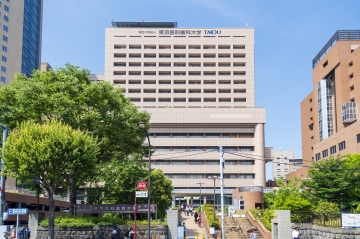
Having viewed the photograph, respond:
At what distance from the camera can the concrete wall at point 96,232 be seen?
33688mm

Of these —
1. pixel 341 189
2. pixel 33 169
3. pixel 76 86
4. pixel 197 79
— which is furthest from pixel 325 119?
pixel 33 169

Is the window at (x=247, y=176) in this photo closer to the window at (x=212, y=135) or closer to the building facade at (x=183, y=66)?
the window at (x=212, y=135)

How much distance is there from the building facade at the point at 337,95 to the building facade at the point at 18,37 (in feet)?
219

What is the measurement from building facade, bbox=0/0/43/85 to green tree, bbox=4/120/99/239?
244ft

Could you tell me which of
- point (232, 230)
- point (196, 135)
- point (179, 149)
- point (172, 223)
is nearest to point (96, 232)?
point (172, 223)

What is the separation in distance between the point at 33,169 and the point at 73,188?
24.4 ft

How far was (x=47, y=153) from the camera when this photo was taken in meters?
29.5

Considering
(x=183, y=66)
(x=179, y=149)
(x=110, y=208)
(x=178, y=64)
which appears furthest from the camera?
(x=178, y=64)

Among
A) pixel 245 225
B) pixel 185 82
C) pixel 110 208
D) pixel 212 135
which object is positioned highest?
pixel 185 82

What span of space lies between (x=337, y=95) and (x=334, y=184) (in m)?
43.0

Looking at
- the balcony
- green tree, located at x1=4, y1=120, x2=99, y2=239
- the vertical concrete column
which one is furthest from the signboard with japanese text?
the vertical concrete column

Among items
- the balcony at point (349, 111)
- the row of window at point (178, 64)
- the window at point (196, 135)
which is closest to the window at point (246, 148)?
the window at point (196, 135)

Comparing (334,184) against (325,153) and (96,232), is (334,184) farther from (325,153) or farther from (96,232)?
(325,153)

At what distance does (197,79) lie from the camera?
112m
